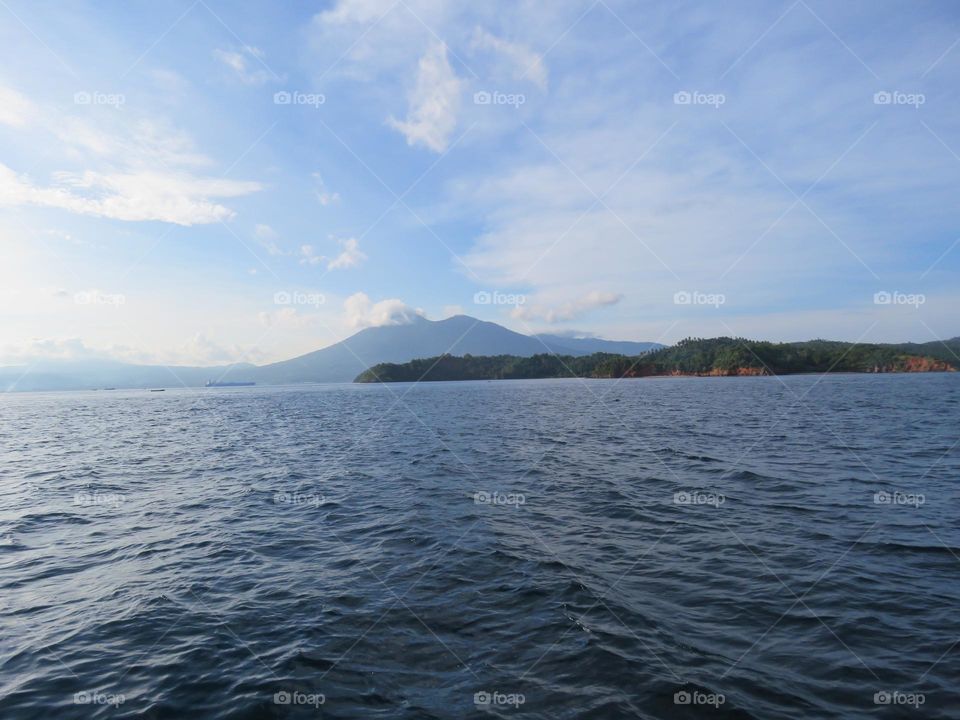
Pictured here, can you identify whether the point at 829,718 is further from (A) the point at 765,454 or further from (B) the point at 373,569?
(A) the point at 765,454

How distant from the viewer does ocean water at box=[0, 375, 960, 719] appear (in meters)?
8.20

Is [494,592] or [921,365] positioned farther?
[921,365]

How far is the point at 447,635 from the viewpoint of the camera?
9.99 metres

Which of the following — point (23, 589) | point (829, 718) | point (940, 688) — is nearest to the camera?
point (829, 718)

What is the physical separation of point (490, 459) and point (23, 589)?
73.6 ft

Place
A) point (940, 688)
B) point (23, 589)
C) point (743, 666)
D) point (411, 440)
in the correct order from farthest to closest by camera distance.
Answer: point (411, 440) → point (23, 589) → point (743, 666) → point (940, 688)

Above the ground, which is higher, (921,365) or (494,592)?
(921,365)

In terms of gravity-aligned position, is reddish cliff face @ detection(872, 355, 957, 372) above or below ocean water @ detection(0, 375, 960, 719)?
above

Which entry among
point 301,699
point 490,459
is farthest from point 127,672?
point 490,459

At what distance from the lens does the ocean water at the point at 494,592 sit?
8.20m

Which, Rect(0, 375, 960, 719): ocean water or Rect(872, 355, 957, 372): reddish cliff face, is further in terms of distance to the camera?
Rect(872, 355, 957, 372): reddish cliff face

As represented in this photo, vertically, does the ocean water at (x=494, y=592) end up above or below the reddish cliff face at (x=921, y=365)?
below

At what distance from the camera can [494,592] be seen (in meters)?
12.0

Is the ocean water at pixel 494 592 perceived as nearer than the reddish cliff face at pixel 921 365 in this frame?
Yes
